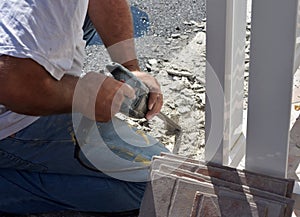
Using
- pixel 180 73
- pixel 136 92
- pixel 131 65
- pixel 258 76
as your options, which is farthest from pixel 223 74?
pixel 180 73

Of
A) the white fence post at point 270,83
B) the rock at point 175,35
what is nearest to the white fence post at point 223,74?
the white fence post at point 270,83

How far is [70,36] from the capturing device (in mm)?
1501

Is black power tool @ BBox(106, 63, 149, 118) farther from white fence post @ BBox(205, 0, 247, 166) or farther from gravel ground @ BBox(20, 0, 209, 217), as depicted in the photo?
gravel ground @ BBox(20, 0, 209, 217)

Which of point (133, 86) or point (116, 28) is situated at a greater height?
point (116, 28)

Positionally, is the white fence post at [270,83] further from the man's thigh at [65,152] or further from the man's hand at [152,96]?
the man's thigh at [65,152]

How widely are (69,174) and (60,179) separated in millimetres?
35

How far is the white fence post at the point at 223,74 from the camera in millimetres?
1501

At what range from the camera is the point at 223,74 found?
1574 millimetres

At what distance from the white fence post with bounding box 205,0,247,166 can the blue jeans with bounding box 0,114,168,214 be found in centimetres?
31

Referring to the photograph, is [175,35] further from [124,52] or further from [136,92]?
[136,92]

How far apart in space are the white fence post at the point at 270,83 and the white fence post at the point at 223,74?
102 mm

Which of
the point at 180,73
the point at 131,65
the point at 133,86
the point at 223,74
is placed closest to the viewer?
the point at 223,74

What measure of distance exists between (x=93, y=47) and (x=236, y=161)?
1349mm

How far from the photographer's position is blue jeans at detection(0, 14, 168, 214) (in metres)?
1.84
